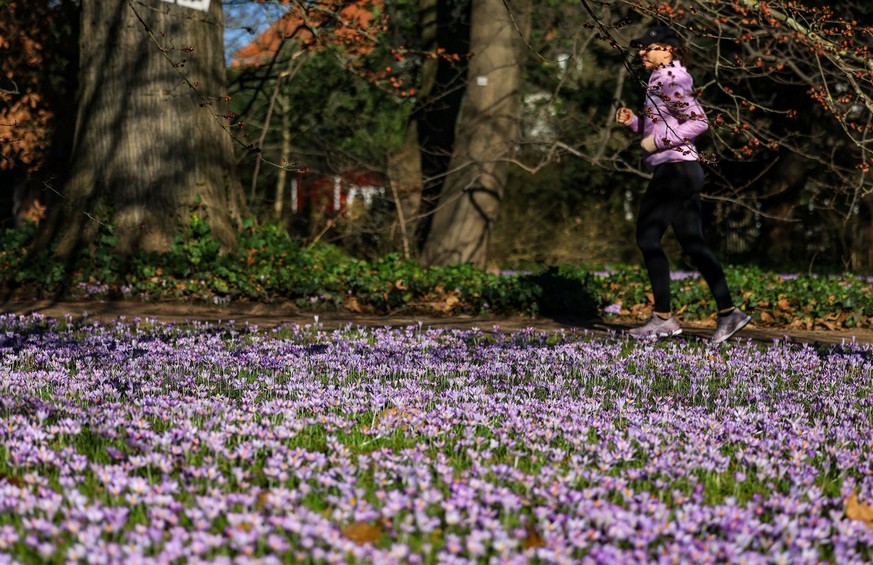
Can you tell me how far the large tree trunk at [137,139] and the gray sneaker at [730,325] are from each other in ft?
19.9

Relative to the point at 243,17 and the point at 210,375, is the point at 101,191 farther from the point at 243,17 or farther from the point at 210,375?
the point at 243,17

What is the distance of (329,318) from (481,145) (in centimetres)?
677

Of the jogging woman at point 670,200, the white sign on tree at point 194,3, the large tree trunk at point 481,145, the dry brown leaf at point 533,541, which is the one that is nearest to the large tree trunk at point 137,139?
the white sign on tree at point 194,3

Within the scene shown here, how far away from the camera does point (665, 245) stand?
23453mm

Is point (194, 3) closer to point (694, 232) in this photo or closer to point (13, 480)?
point (694, 232)

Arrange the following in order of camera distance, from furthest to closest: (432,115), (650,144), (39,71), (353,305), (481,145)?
(432,115) → (39,71) → (481,145) → (353,305) → (650,144)

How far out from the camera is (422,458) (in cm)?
372

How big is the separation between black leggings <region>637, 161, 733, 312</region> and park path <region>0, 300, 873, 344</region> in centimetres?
88

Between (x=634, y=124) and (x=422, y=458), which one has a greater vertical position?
(x=634, y=124)

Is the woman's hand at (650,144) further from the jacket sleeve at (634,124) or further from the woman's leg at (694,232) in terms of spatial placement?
the woman's leg at (694,232)

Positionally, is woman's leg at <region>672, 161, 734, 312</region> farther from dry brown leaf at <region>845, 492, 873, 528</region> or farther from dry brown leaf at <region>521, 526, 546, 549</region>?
dry brown leaf at <region>521, 526, 546, 549</region>

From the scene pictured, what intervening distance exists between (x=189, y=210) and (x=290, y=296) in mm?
1679

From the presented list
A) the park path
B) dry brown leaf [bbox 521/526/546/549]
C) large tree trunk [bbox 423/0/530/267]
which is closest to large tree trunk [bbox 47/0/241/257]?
the park path

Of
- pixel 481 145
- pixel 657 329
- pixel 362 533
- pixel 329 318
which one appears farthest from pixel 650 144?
pixel 481 145
